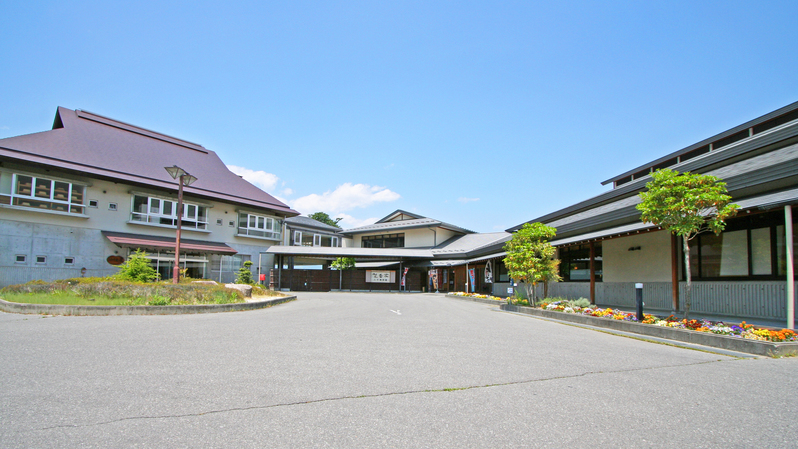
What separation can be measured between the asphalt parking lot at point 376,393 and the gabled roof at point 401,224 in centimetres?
3343

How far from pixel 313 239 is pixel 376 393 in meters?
40.0

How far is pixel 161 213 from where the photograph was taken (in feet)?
87.3

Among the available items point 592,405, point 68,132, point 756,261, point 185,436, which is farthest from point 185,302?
point 68,132

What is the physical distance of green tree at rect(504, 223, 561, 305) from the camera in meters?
16.2

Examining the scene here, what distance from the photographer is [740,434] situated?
11.5 feet

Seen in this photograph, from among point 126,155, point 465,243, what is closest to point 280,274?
point 126,155

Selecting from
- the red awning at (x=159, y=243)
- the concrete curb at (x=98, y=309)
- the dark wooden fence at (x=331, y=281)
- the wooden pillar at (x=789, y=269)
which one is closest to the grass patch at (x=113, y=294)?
the concrete curb at (x=98, y=309)

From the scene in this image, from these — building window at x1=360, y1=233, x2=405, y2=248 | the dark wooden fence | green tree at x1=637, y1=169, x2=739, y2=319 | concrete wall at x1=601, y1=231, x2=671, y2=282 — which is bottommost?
the dark wooden fence

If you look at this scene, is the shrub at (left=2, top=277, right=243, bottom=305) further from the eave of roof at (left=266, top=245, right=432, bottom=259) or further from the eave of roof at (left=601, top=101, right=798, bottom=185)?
the eave of roof at (left=601, top=101, right=798, bottom=185)

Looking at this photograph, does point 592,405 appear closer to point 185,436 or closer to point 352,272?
point 185,436

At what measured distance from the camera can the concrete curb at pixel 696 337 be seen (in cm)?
712

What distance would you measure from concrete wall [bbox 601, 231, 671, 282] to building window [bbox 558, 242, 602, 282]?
0.41 meters

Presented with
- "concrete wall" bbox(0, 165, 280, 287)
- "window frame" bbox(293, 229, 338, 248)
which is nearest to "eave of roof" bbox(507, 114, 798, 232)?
"concrete wall" bbox(0, 165, 280, 287)

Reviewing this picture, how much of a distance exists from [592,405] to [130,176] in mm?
26966
